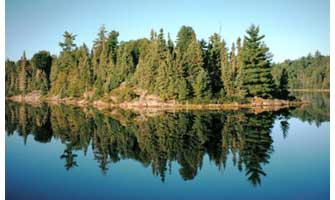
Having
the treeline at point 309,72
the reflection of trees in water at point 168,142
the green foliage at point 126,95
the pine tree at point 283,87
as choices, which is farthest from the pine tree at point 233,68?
the treeline at point 309,72

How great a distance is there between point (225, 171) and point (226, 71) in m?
41.5

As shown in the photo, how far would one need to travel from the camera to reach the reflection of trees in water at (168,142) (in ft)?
62.0

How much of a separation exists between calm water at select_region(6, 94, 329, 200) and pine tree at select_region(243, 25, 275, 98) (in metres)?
24.7

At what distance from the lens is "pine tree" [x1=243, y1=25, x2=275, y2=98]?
5625 centimetres

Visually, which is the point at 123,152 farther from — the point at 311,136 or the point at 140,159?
the point at 311,136

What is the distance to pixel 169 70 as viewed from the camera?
57.0 m

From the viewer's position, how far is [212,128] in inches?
1180

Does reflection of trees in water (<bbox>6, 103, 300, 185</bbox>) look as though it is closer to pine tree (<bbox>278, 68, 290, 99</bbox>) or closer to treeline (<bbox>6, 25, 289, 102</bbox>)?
treeline (<bbox>6, 25, 289, 102</bbox>)

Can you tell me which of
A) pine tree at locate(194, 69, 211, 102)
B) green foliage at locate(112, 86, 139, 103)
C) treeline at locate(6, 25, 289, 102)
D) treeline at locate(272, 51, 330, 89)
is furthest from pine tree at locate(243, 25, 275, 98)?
treeline at locate(272, 51, 330, 89)

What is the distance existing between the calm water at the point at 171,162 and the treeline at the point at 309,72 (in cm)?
10011

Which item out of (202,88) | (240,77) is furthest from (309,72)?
(202,88)

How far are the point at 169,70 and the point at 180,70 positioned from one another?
1.79m

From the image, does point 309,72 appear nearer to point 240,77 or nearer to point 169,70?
point 240,77

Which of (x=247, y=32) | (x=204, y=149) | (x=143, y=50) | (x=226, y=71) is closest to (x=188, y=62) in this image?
(x=226, y=71)
